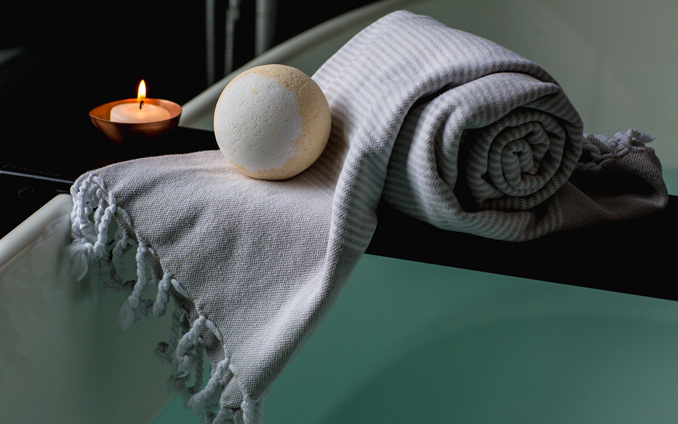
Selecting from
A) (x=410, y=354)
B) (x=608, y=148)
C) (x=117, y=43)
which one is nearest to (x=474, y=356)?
(x=410, y=354)

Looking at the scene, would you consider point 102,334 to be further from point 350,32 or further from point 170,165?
point 350,32

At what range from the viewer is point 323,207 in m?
0.53

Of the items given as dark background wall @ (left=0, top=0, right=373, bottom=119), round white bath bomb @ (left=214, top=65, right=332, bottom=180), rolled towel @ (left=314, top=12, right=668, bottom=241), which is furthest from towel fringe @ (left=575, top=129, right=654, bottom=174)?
dark background wall @ (left=0, top=0, right=373, bottom=119)

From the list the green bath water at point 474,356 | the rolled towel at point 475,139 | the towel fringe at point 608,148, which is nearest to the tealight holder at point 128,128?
the rolled towel at point 475,139

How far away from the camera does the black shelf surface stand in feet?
1.68

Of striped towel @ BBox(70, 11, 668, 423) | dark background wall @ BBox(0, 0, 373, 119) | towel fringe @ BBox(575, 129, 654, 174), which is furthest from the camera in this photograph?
dark background wall @ BBox(0, 0, 373, 119)

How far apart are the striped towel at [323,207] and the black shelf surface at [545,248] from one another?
2 cm

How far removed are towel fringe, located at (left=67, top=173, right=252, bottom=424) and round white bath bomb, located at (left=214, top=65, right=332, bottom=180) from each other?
121 mm

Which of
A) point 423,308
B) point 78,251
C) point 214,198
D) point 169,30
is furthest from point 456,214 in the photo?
point 169,30

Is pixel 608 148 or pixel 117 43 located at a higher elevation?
pixel 608 148

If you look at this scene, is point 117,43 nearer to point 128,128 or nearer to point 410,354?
point 128,128

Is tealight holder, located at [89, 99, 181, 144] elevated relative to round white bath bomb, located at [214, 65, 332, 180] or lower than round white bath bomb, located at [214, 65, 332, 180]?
lower

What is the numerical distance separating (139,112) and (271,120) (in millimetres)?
221

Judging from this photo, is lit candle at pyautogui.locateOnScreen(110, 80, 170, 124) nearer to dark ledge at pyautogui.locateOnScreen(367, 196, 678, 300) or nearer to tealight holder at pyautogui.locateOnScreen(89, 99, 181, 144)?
tealight holder at pyautogui.locateOnScreen(89, 99, 181, 144)
